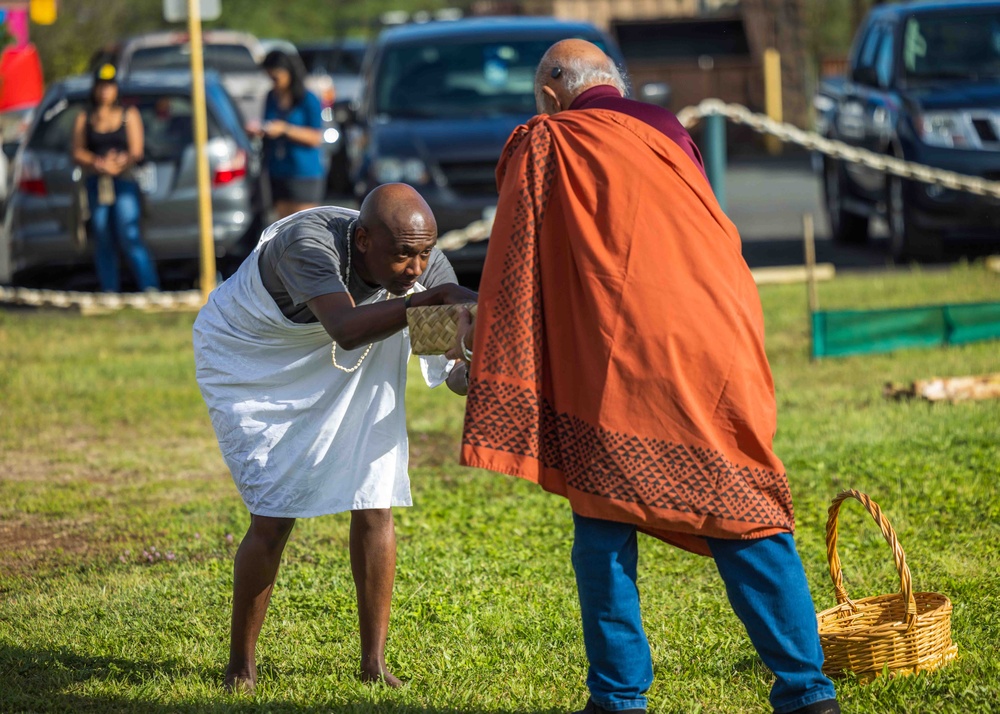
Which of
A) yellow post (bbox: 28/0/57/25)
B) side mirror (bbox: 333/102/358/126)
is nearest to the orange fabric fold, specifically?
side mirror (bbox: 333/102/358/126)

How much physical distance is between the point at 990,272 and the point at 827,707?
8281mm

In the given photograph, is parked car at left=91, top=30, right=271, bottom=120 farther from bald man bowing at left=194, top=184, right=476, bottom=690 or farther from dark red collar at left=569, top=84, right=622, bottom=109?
dark red collar at left=569, top=84, right=622, bottom=109

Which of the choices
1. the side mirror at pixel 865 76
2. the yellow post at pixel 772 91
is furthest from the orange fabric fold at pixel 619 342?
the yellow post at pixel 772 91

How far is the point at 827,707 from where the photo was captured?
3389 millimetres

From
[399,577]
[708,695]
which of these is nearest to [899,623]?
[708,695]

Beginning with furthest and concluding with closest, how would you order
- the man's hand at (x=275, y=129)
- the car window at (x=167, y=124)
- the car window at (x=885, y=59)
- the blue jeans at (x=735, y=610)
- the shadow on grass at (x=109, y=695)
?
the car window at (x=885, y=59)
the car window at (x=167, y=124)
the man's hand at (x=275, y=129)
the shadow on grass at (x=109, y=695)
the blue jeans at (x=735, y=610)

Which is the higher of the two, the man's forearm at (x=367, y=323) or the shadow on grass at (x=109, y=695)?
the man's forearm at (x=367, y=323)

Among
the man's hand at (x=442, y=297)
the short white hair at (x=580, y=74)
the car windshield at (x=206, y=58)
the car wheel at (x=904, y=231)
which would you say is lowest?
→ the car wheel at (x=904, y=231)

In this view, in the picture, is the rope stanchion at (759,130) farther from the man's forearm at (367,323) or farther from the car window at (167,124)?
the man's forearm at (367,323)

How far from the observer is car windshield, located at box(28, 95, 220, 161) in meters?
11.4

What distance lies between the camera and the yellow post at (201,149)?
10.6m

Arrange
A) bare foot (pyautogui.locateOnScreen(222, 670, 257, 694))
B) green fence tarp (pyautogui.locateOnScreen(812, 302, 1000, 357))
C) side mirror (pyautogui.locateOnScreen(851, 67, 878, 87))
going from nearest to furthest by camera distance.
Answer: bare foot (pyautogui.locateOnScreen(222, 670, 257, 694)) < green fence tarp (pyautogui.locateOnScreen(812, 302, 1000, 357)) < side mirror (pyautogui.locateOnScreen(851, 67, 878, 87))

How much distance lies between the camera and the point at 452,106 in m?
11.2

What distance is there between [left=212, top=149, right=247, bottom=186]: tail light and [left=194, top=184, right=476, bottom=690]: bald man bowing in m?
7.59
